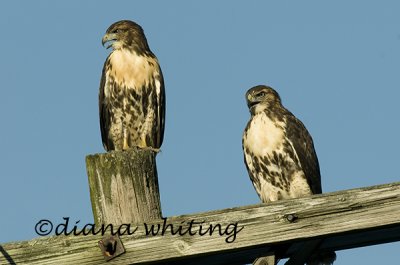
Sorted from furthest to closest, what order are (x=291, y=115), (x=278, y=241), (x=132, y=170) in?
(x=291, y=115)
(x=132, y=170)
(x=278, y=241)

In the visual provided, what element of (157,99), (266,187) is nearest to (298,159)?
(266,187)

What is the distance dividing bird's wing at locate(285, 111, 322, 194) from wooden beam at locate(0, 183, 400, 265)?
4.67 metres

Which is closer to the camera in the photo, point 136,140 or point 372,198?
point 372,198

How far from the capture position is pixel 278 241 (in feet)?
10.9

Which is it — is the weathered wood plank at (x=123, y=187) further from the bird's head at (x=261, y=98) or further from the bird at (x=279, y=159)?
the bird's head at (x=261, y=98)

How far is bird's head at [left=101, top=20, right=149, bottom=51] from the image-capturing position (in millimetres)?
9125

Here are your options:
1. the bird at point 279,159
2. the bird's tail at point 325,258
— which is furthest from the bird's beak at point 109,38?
the bird's tail at point 325,258

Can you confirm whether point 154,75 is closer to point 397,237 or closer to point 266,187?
point 266,187

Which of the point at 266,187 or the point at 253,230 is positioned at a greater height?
the point at 266,187

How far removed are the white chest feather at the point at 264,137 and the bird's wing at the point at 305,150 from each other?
11 centimetres

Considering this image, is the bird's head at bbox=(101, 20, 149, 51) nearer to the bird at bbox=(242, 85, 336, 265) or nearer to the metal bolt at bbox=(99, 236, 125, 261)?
the bird at bbox=(242, 85, 336, 265)

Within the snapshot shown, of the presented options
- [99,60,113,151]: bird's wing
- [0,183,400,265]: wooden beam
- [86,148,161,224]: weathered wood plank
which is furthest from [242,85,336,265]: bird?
[0,183,400,265]: wooden beam

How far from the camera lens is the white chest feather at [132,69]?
8.64 m

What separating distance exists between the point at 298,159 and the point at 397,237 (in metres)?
4.39
